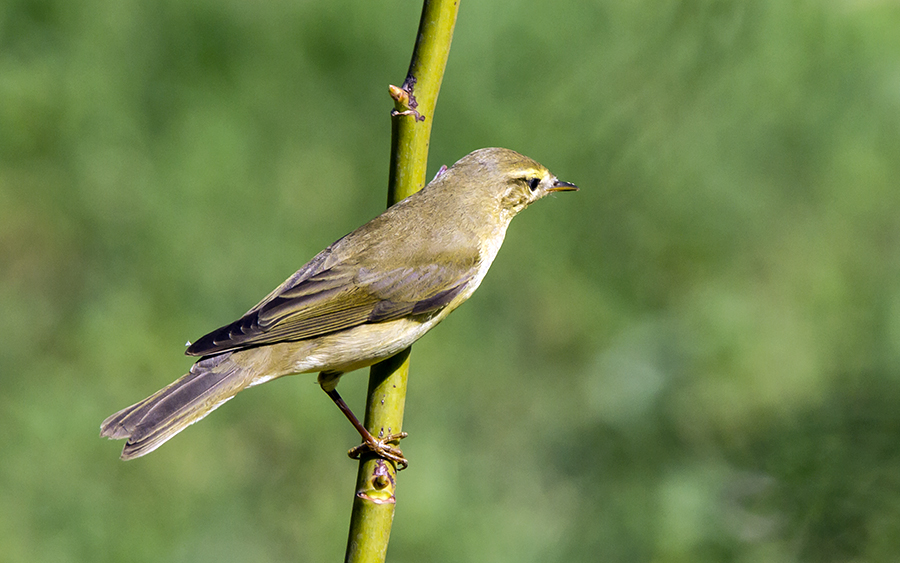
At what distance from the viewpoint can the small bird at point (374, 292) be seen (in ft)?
11.1

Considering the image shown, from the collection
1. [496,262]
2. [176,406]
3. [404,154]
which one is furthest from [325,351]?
[496,262]

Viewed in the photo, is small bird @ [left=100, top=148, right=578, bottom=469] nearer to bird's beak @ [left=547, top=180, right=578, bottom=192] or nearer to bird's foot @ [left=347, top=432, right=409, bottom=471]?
bird's beak @ [left=547, top=180, right=578, bottom=192]

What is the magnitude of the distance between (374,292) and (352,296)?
3.3 inches

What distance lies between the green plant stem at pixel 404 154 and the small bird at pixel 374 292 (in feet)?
0.99

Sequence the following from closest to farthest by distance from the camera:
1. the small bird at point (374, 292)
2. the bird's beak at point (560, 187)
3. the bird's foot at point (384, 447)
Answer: the bird's foot at point (384, 447) < the small bird at point (374, 292) < the bird's beak at point (560, 187)

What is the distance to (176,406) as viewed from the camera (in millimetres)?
3207

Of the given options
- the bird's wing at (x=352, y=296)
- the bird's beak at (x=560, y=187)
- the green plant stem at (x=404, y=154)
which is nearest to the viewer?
the green plant stem at (x=404, y=154)

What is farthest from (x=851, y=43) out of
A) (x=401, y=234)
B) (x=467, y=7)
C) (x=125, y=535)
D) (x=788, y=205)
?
(x=125, y=535)

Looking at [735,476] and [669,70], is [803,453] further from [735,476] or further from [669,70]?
[669,70]

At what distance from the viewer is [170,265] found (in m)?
6.31

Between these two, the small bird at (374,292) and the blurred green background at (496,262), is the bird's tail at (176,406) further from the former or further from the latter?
the blurred green background at (496,262)

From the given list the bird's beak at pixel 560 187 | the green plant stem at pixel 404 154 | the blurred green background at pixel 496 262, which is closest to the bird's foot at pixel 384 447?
the green plant stem at pixel 404 154

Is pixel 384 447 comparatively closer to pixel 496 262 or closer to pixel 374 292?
pixel 374 292

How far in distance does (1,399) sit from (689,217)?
14.4ft
